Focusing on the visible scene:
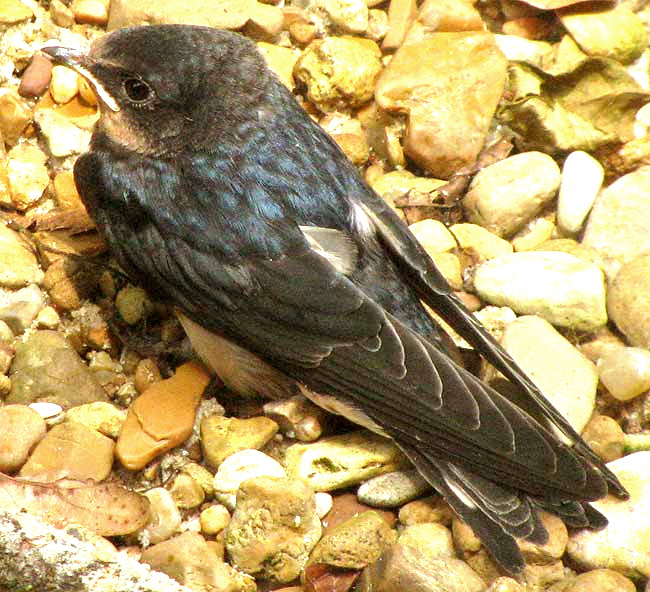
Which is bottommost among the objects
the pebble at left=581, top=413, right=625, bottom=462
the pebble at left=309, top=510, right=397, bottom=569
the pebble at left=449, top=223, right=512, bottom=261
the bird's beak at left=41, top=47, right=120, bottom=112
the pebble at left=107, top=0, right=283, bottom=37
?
the pebble at left=309, top=510, right=397, bottom=569

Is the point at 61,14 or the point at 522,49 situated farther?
the point at 522,49

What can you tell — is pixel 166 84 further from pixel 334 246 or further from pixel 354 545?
pixel 354 545

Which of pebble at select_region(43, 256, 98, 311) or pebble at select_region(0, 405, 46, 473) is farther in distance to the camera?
pebble at select_region(43, 256, 98, 311)

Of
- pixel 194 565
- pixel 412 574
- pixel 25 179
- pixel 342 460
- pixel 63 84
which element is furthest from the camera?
pixel 63 84

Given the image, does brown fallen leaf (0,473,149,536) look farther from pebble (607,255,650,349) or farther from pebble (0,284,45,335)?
pebble (607,255,650,349)

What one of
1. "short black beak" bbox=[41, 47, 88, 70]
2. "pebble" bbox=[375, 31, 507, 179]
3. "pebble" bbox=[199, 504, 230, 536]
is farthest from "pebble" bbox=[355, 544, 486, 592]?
"short black beak" bbox=[41, 47, 88, 70]

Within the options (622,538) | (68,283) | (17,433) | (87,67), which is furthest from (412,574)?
(87,67)

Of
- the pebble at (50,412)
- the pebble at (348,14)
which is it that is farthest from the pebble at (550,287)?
the pebble at (50,412)
